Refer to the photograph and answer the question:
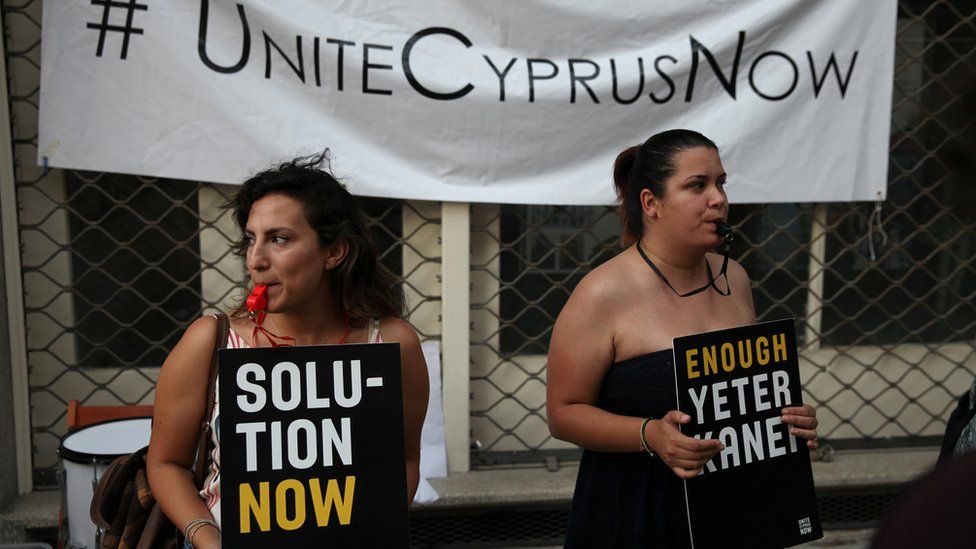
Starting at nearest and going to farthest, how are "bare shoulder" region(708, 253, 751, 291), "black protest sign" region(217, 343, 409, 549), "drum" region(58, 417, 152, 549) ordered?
"black protest sign" region(217, 343, 409, 549) < "bare shoulder" region(708, 253, 751, 291) < "drum" region(58, 417, 152, 549)

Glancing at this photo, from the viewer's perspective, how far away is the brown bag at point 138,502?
165 cm

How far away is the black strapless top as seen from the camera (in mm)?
1816

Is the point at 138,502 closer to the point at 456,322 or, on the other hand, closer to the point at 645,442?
the point at 645,442

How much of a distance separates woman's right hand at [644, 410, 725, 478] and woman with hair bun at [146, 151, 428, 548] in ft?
1.77

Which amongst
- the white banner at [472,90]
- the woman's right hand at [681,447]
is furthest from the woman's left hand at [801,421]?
the white banner at [472,90]

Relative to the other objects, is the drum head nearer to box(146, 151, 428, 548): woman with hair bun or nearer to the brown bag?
the brown bag

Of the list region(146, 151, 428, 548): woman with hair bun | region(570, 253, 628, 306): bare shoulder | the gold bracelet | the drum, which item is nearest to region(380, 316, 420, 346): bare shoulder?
region(146, 151, 428, 548): woman with hair bun

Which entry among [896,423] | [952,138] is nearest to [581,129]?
[896,423]

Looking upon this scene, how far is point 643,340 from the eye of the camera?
184 centimetres

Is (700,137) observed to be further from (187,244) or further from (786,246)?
(187,244)

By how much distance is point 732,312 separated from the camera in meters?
1.96

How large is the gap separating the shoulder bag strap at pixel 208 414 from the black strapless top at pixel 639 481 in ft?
2.80

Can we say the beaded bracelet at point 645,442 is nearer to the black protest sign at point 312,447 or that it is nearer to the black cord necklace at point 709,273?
the black cord necklace at point 709,273

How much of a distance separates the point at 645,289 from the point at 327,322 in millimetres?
728
